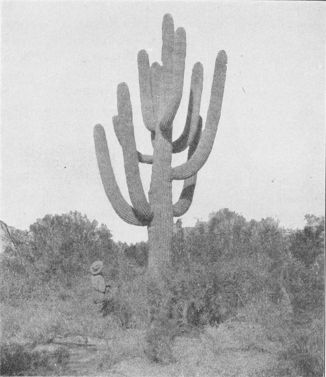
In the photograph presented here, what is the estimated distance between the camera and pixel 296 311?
408 inches

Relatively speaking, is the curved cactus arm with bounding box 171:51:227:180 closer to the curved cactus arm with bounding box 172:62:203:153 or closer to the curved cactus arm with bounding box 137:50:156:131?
the curved cactus arm with bounding box 172:62:203:153

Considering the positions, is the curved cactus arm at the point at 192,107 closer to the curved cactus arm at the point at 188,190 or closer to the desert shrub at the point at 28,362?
the curved cactus arm at the point at 188,190

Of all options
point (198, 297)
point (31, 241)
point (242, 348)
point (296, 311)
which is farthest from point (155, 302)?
point (31, 241)

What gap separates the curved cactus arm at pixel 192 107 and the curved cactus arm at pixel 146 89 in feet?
3.50

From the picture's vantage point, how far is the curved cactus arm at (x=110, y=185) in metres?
12.0

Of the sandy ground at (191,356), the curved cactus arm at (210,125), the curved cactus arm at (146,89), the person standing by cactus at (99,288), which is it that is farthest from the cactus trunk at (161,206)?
the sandy ground at (191,356)

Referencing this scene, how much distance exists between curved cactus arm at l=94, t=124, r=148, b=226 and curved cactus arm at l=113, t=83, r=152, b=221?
400mm

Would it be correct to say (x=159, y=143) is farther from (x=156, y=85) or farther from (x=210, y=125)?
(x=156, y=85)

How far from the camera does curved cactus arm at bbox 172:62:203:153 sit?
1326cm

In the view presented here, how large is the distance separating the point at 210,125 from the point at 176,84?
1401mm

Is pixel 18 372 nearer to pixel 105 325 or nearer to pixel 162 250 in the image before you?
pixel 105 325

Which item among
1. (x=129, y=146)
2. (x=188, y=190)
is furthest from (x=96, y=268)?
(x=188, y=190)

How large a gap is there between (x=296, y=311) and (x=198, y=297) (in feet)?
6.65

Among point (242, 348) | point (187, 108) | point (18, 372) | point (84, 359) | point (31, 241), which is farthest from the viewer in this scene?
point (31, 241)
